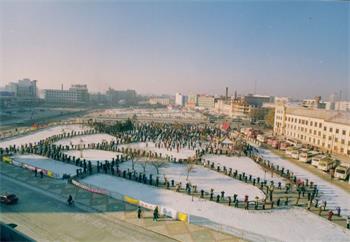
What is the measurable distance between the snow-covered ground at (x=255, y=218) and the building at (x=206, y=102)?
123493 mm

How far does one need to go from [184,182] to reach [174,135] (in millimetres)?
22512

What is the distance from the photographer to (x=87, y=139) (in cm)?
3978

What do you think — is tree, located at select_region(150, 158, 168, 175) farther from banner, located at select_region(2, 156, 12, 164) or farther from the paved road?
banner, located at select_region(2, 156, 12, 164)

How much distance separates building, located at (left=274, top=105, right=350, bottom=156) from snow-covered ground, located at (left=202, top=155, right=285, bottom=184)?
17.0 meters

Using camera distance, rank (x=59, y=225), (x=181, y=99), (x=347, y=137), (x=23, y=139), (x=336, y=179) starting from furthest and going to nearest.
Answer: (x=181, y=99) < (x=23, y=139) < (x=347, y=137) < (x=336, y=179) < (x=59, y=225)

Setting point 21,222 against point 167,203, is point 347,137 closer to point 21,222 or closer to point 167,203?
point 167,203

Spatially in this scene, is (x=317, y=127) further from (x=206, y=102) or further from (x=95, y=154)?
(x=206, y=102)

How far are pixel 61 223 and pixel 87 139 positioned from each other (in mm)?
27329

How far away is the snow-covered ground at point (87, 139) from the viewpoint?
36.5m

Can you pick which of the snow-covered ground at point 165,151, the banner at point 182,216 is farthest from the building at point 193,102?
the banner at point 182,216

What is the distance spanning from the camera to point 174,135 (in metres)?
43.7

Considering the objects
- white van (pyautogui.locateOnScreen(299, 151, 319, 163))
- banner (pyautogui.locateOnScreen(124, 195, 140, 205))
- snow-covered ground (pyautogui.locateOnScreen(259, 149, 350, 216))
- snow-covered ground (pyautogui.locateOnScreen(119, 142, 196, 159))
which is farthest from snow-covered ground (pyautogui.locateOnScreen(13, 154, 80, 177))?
white van (pyautogui.locateOnScreen(299, 151, 319, 163))

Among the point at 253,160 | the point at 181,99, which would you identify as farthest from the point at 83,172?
the point at 181,99

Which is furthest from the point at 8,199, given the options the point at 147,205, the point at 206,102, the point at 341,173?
the point at 206,102
